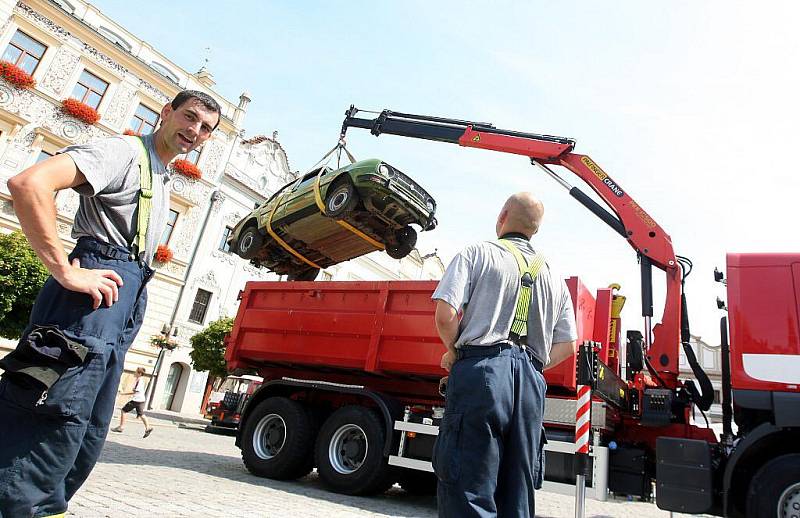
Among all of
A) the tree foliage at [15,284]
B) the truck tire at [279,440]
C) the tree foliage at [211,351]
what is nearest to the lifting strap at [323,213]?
the truck tire at [279,440]

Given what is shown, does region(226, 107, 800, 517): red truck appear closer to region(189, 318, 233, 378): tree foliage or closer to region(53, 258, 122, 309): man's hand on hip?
region(53, 258, 122, 309): man's hand on hip

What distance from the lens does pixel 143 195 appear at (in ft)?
6.67

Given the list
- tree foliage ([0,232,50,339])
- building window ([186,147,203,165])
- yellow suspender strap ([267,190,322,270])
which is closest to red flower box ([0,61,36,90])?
building window ([186,147,203,165])

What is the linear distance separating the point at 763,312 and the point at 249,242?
7.77 metres

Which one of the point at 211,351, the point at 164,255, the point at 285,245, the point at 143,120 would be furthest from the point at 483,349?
the point at 143,120

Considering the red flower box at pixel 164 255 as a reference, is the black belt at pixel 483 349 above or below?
below

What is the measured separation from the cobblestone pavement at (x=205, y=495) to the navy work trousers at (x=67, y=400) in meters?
1.90

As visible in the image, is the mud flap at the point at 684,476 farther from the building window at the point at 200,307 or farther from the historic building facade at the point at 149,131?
the building window at the point at 200,307

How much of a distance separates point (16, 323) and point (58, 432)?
15.5 metres

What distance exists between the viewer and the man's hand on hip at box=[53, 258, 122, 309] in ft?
5.62

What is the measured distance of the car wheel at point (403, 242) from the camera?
27.7 ft

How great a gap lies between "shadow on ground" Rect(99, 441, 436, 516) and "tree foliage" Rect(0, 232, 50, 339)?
8776 millimetres

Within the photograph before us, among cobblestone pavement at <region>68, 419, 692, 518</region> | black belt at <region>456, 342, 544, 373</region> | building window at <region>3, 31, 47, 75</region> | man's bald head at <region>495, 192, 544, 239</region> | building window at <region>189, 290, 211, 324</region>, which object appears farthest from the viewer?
building window at <region>189, 290, 211, 324</region>

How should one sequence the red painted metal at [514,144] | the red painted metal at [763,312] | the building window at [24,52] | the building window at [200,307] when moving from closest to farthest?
the red painted metal at [763,312], the red painted metal at [514,144], the building window at [24,52], the building window at [200,307]
